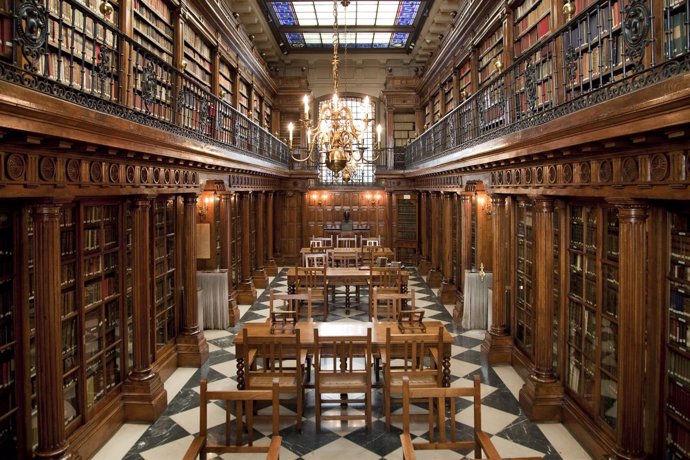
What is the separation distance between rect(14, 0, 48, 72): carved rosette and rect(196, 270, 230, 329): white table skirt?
4.77m

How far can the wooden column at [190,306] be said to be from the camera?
5.63 metres

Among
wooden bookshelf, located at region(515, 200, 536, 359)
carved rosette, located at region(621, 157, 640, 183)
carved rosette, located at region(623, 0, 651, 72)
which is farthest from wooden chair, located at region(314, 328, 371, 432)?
carved rosette, located at region(623, 0, 651, 72)

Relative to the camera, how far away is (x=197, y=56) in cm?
739

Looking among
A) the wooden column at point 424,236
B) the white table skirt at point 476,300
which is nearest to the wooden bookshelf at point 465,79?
the wooden column at point 424,236

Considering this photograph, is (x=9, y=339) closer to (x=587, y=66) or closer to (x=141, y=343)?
(x=141, y=343)

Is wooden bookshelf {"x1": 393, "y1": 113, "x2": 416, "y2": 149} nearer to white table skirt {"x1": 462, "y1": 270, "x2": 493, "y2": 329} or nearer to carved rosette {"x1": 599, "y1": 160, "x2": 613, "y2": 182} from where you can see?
white table skirt {"x1": 462, "y1": 270, "x2": 493, "y2": 329}

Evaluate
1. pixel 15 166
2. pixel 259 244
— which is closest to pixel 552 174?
pixel 15 166

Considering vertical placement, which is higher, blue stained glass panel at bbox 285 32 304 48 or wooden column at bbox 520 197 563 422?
blue stained glass panel at bbox 285 32 304 48

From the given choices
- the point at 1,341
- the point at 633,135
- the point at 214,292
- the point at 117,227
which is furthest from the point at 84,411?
the point at 633,135

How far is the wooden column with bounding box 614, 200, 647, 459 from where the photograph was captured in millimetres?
2982

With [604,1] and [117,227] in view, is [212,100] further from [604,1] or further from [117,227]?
[604,1]

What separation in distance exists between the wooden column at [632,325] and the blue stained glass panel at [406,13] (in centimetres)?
897


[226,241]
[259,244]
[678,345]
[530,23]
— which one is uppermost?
[530,23]

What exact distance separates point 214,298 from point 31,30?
5064 mm
